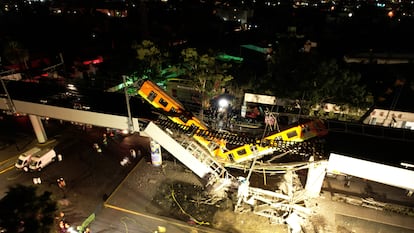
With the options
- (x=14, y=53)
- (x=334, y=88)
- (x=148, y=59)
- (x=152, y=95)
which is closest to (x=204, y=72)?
(x=148, y=59)

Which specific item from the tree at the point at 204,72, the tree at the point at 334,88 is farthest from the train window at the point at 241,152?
the tree at the point at 204,72

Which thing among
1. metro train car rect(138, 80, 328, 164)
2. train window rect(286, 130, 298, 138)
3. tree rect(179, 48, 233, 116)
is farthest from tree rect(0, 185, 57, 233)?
tree rect(179, 48, 233, 116)

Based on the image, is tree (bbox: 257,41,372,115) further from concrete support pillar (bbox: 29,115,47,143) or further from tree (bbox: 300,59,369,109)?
concrete support pillar (bbox: 29,115,47,143)

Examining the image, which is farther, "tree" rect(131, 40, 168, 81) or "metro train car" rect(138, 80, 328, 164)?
"tree" rect(131, 40, 168, 81)

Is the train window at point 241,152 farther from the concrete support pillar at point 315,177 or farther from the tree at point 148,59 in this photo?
the tree at point 148,59

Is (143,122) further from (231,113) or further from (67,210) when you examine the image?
(231,113)

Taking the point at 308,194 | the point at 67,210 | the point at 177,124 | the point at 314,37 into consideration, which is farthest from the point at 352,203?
the point at 314,37
